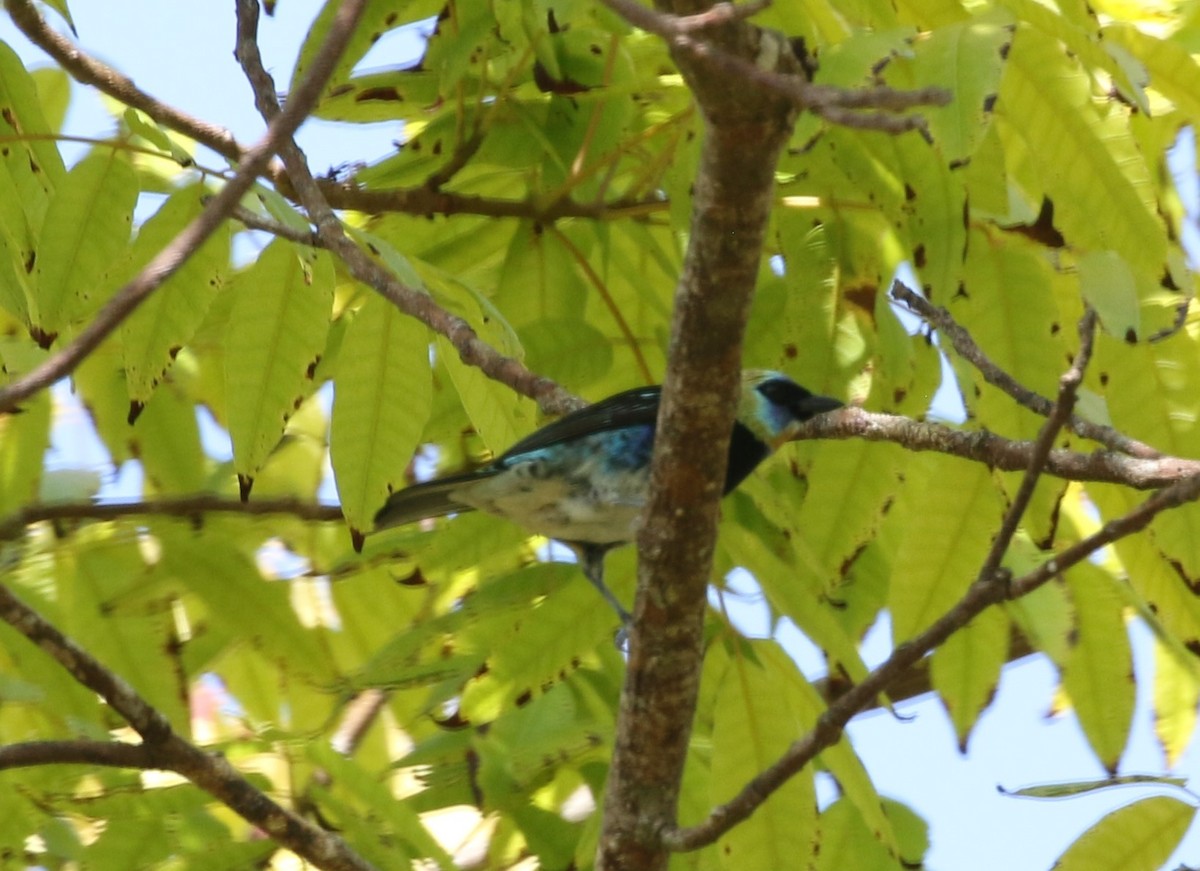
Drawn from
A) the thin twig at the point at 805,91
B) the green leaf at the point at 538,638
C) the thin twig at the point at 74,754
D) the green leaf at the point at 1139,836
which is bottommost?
the green leaf at the point at 1139,836

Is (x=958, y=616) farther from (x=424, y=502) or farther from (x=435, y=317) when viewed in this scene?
(x=424, y=502)

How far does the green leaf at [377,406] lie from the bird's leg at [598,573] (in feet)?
1.48

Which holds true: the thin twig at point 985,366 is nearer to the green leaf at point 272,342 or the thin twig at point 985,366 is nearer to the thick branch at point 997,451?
the thick branch at point 997,451

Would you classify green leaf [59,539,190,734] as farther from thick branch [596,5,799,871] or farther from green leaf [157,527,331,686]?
thick branch [596,5,799,871]

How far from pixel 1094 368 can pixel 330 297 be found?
1244 millimetres

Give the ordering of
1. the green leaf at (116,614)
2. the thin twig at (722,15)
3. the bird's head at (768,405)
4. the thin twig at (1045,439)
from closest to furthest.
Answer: the thin twig at (722,15) < the thin twig at (1045,439) < the green leaf at (116,614) < the bird's head at (768,405)

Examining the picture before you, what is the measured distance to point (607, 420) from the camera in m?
3.21

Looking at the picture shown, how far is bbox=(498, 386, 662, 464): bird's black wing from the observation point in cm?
310

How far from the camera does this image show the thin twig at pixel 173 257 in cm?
124

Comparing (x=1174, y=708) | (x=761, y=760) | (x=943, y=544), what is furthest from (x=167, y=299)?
(x=1174, y=708)

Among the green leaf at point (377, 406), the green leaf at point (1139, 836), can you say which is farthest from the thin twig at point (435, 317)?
the green leaf at point (1139, 836)

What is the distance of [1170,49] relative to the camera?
2451 mm

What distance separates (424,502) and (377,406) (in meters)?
0.87

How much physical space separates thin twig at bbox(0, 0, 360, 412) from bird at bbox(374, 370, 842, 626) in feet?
4.98
